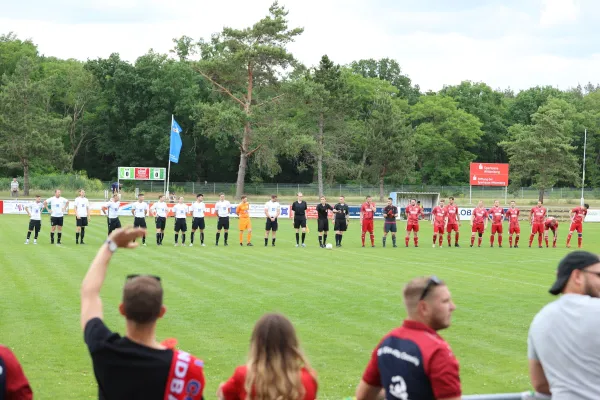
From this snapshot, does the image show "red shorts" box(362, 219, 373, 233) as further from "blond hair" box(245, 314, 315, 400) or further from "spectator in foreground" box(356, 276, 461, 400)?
"blond hair" box(245, 314, 315, 400)

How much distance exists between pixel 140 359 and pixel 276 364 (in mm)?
664

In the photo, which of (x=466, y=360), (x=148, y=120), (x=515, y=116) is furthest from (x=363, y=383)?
(x=515, y=116)

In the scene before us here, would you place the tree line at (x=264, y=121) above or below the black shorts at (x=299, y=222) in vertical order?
above

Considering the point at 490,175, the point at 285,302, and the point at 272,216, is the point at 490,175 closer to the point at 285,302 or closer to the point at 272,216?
the point at 272,216

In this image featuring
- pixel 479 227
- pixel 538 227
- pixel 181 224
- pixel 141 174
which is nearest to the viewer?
pixel 181 224

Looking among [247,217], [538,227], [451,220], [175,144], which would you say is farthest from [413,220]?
[175,144]

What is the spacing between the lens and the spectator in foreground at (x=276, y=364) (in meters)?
3.77

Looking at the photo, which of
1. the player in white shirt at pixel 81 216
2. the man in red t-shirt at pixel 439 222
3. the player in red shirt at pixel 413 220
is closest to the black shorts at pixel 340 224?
the player in red shirt at pixel 413 220

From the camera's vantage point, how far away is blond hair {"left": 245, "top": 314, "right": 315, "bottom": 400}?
3764 mm

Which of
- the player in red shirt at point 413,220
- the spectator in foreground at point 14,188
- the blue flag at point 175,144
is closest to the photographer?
the player in red shirt at point 413,220

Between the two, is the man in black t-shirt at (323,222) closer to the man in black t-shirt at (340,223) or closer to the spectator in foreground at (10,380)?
the man in black t-shirt at (340,223)

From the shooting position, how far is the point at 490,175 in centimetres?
5794

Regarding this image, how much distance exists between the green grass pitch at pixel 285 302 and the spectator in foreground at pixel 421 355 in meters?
4.51

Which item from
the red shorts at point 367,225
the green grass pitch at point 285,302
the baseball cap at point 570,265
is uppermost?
the baseball cap at point 570,265
